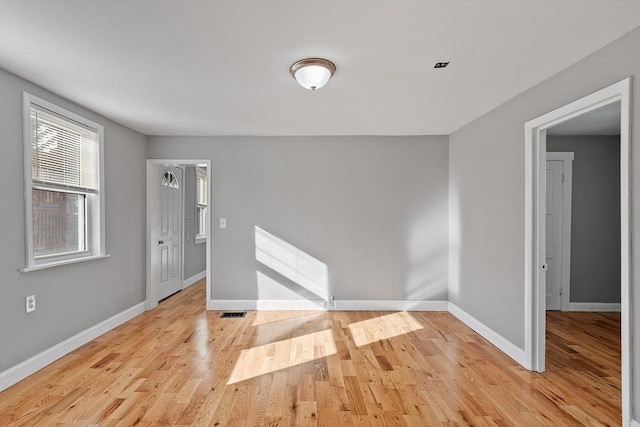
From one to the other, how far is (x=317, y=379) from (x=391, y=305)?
6.90 feet

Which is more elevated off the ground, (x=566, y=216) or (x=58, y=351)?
(x=566, y=216)

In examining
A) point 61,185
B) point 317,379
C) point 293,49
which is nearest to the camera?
point 293,49

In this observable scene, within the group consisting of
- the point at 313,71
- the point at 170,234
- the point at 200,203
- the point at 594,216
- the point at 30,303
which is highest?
the point at 313,71

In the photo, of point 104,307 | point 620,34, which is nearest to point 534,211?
point 620,34

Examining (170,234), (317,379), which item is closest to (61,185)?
(170,234)

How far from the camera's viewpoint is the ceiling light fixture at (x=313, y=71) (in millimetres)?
2285

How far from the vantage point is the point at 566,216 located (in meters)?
4.45

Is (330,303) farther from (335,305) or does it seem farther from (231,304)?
(231,304)

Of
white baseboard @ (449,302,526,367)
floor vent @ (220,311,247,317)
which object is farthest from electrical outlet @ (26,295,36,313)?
white baseboard @ (449,302,526,367)

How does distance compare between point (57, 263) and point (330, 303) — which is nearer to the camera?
point (57, 263)

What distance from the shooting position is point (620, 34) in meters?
1.97

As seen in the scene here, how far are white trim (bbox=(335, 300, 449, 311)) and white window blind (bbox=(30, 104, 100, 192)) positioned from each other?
10.8ft

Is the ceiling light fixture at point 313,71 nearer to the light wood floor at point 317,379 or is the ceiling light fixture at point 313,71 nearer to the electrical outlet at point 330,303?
the light wood floor at point 317,379

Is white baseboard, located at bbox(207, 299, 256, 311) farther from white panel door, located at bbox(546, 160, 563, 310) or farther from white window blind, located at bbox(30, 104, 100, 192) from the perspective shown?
white panel door, located at bbox(546, 160, 563, 310)
